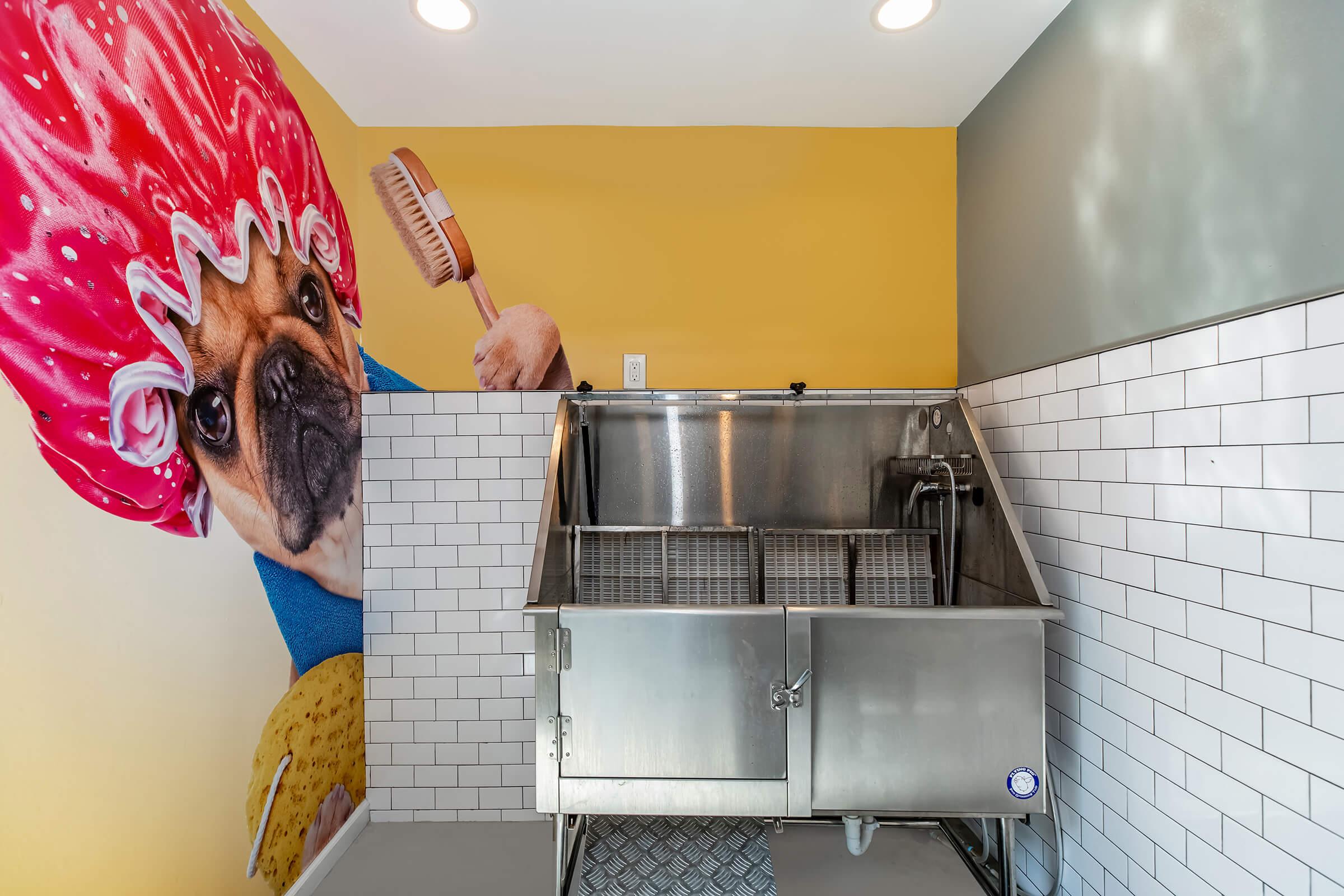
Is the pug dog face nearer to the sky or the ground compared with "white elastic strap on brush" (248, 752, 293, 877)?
nearer to the sky

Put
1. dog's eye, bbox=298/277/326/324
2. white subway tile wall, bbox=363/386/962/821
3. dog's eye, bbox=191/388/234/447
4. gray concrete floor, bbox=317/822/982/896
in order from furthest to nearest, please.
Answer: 1. white subway tile wall, bbox=363/386/962/821
2. dog's eye, bbox=298/277/326/324
3. gray concrete floor, bbox=317/822/982/896
4. dog's eye, bbox=191/388/234/447

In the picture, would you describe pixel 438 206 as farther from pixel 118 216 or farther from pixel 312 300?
pixel 118 216

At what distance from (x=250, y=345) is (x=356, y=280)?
26.5 inches

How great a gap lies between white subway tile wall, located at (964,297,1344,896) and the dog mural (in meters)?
1.72

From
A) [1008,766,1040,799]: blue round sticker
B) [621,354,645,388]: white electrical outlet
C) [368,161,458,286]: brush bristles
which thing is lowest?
[1008,766,1040,799]: blue round sticker

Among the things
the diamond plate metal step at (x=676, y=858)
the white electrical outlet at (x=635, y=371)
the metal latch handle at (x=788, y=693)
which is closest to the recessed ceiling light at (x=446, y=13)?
the white electrical outlet at (x=635, y=371)

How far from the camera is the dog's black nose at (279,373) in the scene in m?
1.63

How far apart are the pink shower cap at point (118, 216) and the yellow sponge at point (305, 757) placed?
2.28ft

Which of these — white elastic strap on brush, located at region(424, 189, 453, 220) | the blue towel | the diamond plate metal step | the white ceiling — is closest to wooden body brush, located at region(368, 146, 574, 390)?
white elastic strap on brush, located at region(424, 189, 453, 220)

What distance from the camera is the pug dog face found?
1.45 m

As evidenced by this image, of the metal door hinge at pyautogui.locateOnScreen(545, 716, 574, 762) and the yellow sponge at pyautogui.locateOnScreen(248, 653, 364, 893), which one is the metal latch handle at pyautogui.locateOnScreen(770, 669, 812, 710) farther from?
the yellow sponge at pyautogui.locateOnScreen(248, 653, 364, 893)

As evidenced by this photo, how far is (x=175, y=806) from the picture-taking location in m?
1.36

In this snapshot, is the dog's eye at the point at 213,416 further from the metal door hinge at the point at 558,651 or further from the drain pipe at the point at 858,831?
the drain pipe at the point at 858,831

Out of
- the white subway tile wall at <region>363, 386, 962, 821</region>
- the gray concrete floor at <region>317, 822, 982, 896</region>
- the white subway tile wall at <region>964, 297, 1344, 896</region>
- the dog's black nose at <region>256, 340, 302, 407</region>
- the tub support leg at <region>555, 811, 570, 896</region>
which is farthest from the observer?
the white subway tile wall at <region>363, 386, 962, 821</region>
